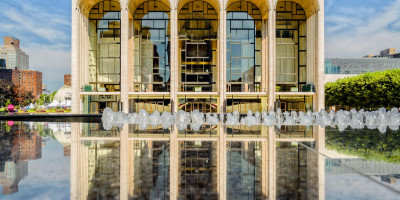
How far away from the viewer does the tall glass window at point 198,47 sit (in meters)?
36.2

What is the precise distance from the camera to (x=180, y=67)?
3625 centimetres

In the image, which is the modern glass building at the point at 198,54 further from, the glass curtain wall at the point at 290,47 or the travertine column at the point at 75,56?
the travertine column at the point at 75,56

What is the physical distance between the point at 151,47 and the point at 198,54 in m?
6.08

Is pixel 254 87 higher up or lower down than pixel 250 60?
lower down

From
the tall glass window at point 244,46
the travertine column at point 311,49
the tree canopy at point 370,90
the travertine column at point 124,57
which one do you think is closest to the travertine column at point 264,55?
the tall glass window at point 244,46

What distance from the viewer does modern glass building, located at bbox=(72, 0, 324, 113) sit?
3525 centimetres

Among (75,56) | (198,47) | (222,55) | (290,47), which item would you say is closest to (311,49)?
(290,47)

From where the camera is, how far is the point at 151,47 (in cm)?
3653

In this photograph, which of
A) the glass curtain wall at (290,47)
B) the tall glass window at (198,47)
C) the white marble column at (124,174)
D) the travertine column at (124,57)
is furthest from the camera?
the glass curtain wall at (290,47)

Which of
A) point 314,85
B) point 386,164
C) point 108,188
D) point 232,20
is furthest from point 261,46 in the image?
point 108,188

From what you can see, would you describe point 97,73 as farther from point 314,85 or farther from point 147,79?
point 314,85

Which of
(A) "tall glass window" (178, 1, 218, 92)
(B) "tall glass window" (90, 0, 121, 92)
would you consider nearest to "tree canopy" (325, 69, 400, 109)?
(A) "tall glass window" (178, 1, 218, 92)

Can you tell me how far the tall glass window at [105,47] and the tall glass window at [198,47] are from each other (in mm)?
8174

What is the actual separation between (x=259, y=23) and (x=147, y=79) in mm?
16067
